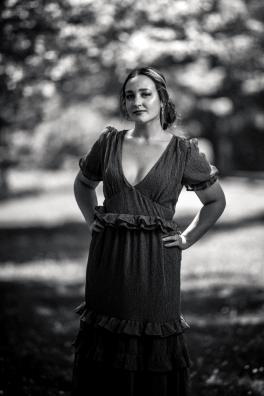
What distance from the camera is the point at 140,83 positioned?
3.34 meters

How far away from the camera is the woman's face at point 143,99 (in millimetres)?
3316

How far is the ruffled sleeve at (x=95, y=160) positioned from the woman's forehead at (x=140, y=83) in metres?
0.31

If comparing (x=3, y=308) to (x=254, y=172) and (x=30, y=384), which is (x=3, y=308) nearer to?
(x=30, y=384)

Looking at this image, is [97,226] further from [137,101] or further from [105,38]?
[105,38]

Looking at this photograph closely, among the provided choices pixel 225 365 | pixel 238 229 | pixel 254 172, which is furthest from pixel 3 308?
pixel 254 172

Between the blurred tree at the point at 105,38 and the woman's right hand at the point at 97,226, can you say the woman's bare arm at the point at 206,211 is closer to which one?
the woman's right hand at the point at 97,226

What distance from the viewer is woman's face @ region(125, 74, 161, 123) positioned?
332 cm

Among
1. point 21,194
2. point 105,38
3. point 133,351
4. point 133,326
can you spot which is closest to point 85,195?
point 133,326

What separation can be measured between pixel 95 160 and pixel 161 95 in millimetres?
554

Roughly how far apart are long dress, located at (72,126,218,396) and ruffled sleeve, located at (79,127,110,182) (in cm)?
12

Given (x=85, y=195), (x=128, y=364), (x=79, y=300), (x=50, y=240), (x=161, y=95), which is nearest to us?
(x=128, y=364)

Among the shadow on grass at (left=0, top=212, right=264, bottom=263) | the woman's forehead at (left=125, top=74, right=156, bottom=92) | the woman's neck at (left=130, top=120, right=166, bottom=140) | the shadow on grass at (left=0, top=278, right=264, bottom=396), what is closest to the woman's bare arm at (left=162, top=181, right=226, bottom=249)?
the woman's neck at (left=130, top=120, right=166, bottom=140)

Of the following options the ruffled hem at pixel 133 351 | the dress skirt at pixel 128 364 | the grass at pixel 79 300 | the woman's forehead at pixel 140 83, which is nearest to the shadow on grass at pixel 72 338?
the grass at pixel 79 300

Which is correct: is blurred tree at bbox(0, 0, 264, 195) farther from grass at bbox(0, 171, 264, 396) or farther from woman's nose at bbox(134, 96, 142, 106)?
woman's nose at bbox(134, 96, 142, 106)
